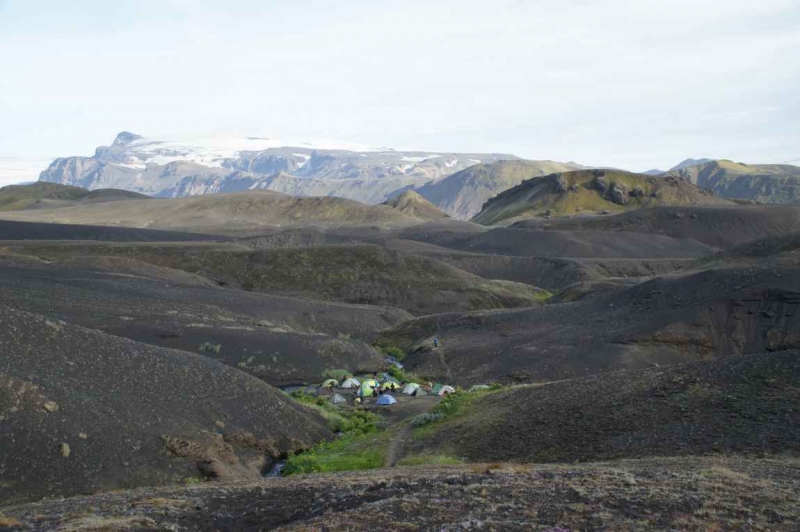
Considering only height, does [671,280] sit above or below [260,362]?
above

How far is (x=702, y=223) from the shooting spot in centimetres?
12212

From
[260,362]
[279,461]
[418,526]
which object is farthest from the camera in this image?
[260,362]

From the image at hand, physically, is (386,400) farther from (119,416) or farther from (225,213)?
(225,213)

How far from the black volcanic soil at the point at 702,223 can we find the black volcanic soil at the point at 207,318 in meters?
77.0

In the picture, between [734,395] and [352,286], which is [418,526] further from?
[352,286]

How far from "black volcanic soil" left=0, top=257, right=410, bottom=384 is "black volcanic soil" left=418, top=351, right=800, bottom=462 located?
50.4 ft

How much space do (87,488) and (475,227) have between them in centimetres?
12317

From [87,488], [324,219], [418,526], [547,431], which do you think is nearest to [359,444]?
[547,431]

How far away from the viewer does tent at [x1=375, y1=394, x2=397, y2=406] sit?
33375mm

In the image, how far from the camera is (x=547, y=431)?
22125 millimetres

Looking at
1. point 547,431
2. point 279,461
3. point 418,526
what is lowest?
point 279,461

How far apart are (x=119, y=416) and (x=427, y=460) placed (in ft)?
27.8

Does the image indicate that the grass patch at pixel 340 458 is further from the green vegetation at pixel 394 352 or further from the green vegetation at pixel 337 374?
the green vegetation at pixel 394 352

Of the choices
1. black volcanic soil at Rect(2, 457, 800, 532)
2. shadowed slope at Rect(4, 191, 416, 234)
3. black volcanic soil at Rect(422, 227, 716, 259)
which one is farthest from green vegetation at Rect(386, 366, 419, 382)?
shadowed slope at Rect(4, 191, 416, 234)
